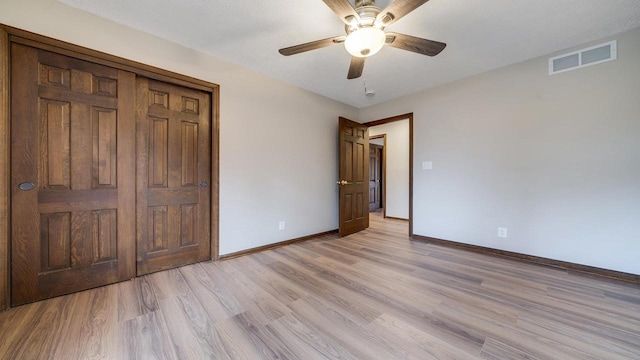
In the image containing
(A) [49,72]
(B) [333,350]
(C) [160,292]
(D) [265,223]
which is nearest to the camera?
(B) [333,350]

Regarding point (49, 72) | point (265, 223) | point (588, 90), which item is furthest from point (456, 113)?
point (49, 72)

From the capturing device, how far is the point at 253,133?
2.94m

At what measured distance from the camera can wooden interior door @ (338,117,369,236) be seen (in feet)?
12.5

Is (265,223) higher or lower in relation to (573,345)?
higher

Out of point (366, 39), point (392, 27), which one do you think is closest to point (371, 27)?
point (366, 39)

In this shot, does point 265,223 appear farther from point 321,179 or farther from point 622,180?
point 622,180

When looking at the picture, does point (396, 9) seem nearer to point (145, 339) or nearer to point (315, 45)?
point (315, 45)

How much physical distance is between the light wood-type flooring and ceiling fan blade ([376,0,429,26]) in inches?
83.1

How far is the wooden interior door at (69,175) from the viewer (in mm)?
1710

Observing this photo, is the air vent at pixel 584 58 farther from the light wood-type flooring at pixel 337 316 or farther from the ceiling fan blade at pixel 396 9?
the ceiling fan blade at pixel 396 9

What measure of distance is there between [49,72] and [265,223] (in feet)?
8.05

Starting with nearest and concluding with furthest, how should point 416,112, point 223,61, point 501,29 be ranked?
point 501,29 < point 223,61 < point 416,112

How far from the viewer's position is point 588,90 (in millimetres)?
2355

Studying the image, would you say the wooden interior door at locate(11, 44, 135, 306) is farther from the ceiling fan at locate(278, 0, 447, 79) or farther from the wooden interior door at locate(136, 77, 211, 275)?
the ceiling fan at locate(278, 0, 447, 79)
